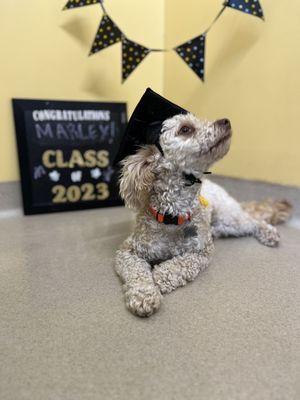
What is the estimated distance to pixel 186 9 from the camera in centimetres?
175

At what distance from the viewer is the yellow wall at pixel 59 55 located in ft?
4.95

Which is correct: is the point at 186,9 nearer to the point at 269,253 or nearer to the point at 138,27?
the point at 138,27

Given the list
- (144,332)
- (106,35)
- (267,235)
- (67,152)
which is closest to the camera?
(144,332)

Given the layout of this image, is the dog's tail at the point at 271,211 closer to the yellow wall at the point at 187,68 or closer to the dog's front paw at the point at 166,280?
the yellow wall at the point at 187,68

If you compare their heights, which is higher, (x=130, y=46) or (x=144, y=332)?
(x=130, y=46)

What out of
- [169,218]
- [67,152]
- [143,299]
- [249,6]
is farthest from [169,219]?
[249,6]

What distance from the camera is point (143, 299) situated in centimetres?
86

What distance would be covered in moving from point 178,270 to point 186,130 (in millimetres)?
410

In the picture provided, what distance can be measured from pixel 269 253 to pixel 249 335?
0.53 meters

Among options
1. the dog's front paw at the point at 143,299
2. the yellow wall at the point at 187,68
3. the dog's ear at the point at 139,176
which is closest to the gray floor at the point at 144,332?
the dog's front paw at the point at 143,299

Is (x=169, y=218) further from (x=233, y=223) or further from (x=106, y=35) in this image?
(x=106, y=35)

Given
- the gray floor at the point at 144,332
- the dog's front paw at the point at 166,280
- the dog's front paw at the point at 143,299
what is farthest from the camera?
the dog's front paw at the point at 166,280

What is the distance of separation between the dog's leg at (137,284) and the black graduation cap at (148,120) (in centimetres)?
34

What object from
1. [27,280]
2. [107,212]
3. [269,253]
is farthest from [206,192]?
[27,280]
